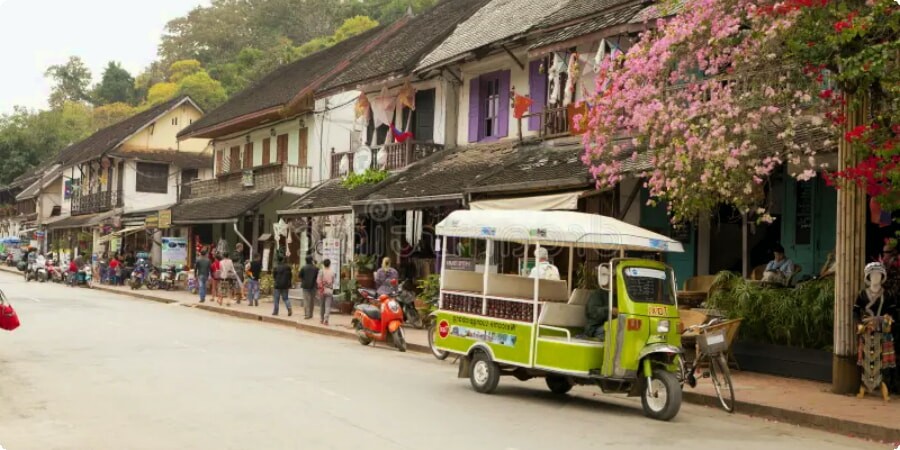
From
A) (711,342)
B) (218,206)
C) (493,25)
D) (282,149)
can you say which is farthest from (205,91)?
(711,342)

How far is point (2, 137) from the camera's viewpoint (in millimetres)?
77312

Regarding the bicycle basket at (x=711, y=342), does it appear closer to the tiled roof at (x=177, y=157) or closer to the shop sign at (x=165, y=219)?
the shop sign at (x=165, y=219)

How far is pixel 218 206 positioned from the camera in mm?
34812

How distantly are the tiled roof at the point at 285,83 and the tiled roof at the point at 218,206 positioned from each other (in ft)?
9.84

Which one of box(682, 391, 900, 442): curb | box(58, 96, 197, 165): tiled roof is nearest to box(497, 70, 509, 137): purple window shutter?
box(682, 391, 900, 442): curb

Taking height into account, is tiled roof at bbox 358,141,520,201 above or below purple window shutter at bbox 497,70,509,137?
below

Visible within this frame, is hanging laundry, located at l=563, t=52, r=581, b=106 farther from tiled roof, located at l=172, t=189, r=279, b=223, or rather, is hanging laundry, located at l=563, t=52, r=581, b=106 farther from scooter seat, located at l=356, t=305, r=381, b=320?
tiled roof, located at l=172, t=189, r=279, b=223

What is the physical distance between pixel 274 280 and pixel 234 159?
15.5m

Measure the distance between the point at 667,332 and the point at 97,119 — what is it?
87125 millimetres

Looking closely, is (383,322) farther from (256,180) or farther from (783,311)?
(256,180)

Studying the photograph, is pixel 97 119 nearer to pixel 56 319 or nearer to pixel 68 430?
pixel 56 319

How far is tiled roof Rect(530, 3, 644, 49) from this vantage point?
56.1ft

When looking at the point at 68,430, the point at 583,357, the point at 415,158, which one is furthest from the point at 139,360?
the point at 415,158

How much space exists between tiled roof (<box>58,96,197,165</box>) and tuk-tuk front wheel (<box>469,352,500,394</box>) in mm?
41435
